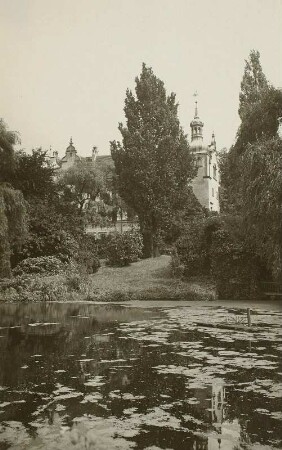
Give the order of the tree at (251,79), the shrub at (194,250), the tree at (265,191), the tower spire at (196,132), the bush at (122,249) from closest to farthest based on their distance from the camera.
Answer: the tree at (265,191) < the shrub at (194,250) < the bush at (122,249) < the tree at (251,79) < the tower spire at (196,132)

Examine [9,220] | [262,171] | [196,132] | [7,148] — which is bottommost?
[9,220]

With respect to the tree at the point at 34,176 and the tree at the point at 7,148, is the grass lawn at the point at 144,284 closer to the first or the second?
the tree at the point at 34,176

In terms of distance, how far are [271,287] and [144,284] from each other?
5.54 m

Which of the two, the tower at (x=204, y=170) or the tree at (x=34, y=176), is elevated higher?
the tower at (x=204, y=170)

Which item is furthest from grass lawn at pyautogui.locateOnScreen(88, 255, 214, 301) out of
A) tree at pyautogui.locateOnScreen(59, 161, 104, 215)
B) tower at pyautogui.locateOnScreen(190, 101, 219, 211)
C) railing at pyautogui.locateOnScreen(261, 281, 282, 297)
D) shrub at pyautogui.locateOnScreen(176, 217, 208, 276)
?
tower at pyautogui.locateOnScreen(190, 101, 219, 211)

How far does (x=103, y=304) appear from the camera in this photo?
Result: 1808 cm

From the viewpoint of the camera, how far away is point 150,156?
30047 millimetres

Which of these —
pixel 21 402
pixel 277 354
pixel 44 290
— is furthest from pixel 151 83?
pixel 21 402

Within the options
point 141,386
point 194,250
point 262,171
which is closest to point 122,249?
point 194,250

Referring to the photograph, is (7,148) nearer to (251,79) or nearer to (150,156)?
(150,156)

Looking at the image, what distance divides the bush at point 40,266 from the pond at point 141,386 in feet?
34.9

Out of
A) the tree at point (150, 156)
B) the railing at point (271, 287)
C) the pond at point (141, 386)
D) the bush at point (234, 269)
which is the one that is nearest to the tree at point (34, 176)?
the tree at point (150, 156)

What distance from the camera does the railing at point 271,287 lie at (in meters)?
20.4

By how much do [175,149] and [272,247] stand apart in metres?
16.7
